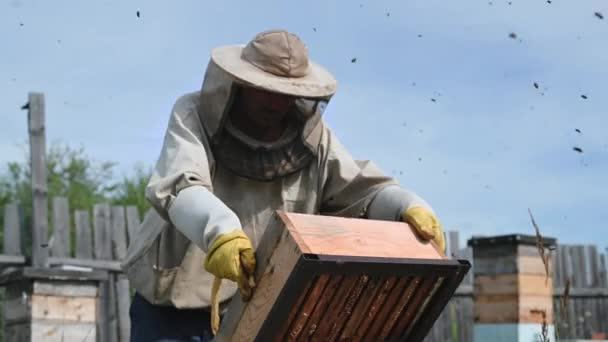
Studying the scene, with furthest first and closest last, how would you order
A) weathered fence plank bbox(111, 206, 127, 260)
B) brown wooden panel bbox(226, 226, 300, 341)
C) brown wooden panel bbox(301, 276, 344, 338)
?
weathered fence plank bbox(111, 206, 127, 260)
brown wooden panel bbox(301, 276, 344, 338)
brown wooden panel bbox(226, 226, 300, 341)

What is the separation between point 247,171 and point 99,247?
518 centimetres

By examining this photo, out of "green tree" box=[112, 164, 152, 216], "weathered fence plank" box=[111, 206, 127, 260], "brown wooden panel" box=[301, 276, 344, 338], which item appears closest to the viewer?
"brown wooden panel" box=[301, 276, 344, 338]

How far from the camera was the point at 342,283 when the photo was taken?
2.41 meters

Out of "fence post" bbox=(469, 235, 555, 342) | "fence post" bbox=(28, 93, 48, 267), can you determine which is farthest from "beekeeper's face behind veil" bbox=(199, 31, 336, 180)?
"fence post" bbox=(28, 93, 48, 267)

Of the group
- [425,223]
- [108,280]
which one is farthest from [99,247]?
[425,223]

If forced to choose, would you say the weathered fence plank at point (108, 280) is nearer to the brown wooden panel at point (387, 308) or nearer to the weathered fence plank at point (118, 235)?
the weathered fence plank at point (118, 235)

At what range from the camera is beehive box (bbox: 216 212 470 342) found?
7.59 ft

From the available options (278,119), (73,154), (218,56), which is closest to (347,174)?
(278,119)

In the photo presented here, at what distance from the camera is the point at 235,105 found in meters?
2.96

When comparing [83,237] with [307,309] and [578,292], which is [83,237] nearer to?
[578,292]

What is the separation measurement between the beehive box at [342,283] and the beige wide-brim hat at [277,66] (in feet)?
1.63

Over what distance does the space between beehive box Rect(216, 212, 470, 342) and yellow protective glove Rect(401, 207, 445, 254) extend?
0.04 metres

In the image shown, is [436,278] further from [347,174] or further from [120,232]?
[120,232]

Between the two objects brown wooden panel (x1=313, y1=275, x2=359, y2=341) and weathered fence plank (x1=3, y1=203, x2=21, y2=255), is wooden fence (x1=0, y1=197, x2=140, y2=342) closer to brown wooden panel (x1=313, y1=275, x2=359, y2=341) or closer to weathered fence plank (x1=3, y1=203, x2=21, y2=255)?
weathered fence plank (x1=3, y1=203, x2=21, y2=255)
